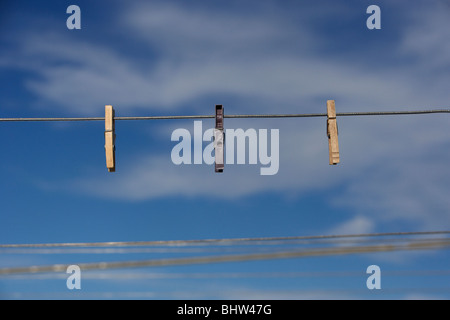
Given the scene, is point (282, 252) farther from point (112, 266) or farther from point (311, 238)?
point (112, 266)

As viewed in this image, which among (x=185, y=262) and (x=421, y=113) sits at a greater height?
(x=421, y=113)

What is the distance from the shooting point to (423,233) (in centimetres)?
975

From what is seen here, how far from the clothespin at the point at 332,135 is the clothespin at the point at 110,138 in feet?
14.0

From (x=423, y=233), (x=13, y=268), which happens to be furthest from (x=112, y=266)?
(x=423, y=233)

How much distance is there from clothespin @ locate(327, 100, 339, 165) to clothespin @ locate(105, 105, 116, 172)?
428 cm

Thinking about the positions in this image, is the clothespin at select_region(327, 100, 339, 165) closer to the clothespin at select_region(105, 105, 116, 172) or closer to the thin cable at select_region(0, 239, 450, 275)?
the thin cable at select_region(0, 239, 450, 275)

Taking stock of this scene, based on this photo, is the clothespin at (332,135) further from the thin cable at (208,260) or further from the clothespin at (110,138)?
the clothespin at (110,138)

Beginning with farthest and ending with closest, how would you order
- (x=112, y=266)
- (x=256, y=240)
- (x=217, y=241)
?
1. (x=256, y=240)
2. (x=217, y=241)
3. (x=112, y=266)

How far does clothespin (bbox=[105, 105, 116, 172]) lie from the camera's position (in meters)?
10.7

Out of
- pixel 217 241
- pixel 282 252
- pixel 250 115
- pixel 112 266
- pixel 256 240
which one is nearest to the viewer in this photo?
pixel 112 266

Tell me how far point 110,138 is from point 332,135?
4392mm

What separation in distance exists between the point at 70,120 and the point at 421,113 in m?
7.08

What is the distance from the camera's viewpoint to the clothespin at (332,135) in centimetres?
1049

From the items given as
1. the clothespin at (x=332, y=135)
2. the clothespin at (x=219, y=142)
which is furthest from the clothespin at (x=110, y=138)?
the clothespin at (x=332, y=135)
